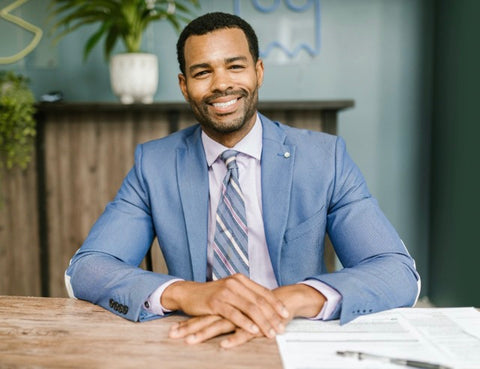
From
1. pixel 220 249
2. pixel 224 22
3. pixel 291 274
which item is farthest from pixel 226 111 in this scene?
pixel 291 274

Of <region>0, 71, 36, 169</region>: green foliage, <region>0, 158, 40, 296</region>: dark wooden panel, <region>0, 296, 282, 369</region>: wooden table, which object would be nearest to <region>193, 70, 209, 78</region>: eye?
<region>0, 296, 282, 369</region>: wooden table

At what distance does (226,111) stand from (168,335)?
2.95 feet

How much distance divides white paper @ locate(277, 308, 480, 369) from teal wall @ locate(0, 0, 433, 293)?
231 centimetres

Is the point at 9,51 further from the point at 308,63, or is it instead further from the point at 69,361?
the point at 69,361

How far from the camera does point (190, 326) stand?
971mm

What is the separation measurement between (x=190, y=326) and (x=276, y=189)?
0.72 metres

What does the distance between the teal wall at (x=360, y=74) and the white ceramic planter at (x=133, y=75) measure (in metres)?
0.50

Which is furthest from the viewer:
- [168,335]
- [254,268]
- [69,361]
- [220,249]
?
[254,268]

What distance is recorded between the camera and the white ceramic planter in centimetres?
274

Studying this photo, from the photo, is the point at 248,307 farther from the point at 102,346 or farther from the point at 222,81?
the point at 222,81

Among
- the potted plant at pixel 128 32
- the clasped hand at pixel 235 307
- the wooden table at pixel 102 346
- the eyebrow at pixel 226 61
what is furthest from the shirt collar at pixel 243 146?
the potted plant at pixel 128 32

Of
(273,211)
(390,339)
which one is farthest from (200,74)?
(390,339)

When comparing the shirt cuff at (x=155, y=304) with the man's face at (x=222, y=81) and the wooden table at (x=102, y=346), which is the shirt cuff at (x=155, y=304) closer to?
the wooden table at (x=102, y=346)

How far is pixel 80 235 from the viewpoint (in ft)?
9.31
